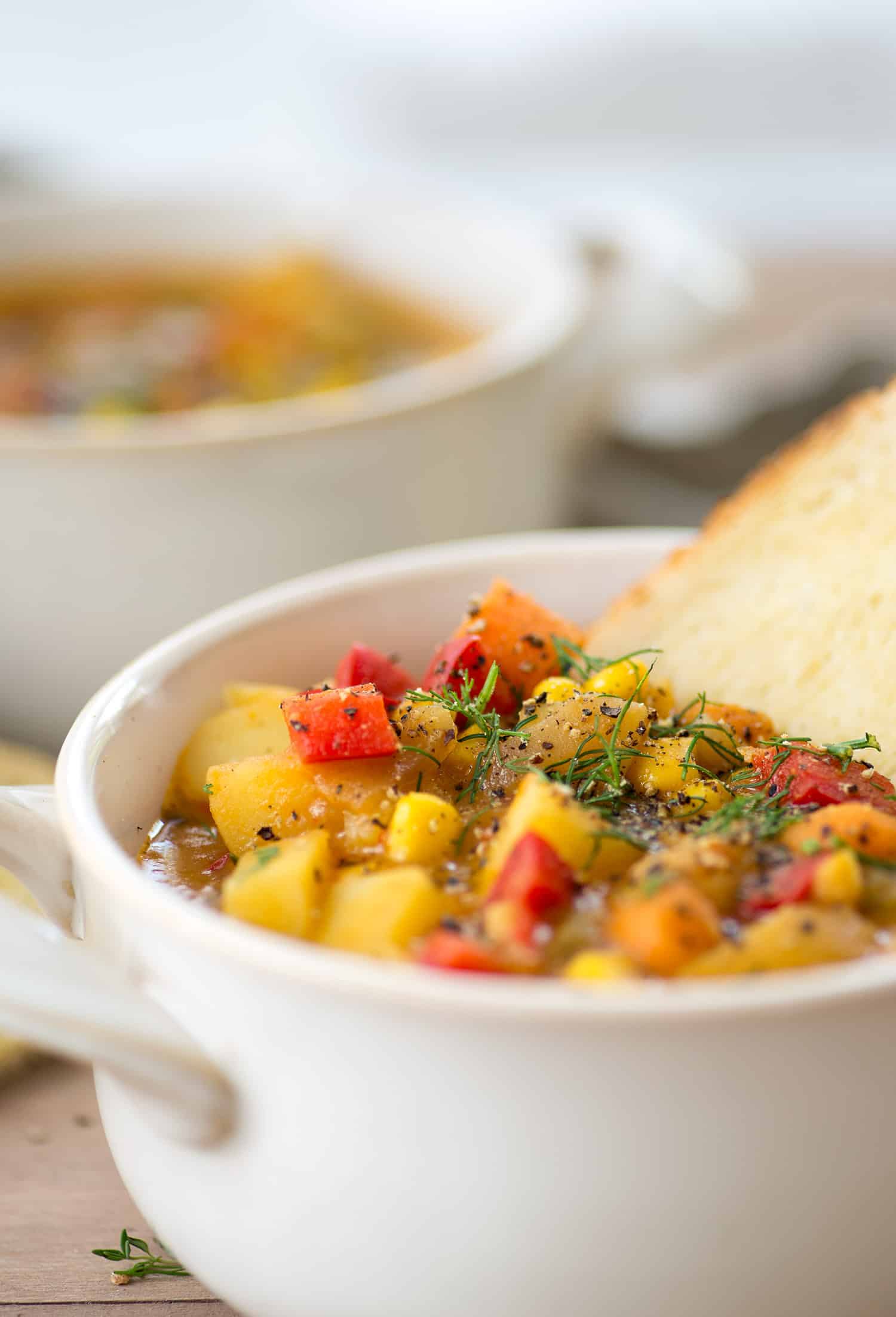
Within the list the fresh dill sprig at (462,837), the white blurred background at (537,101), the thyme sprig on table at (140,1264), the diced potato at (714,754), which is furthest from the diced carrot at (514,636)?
the white blurred background at (537,101)

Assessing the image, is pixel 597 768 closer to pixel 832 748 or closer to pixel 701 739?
pixel 701 739

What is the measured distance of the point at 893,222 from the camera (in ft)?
22.4

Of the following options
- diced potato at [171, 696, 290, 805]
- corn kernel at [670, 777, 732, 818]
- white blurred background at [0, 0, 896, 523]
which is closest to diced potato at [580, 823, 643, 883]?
corn kernel at [670, 777, 732, 818]

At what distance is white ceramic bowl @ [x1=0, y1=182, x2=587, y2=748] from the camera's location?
237 centimetres

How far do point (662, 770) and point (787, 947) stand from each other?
0.38 meters

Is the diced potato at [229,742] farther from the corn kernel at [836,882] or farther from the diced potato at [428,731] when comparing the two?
the corn kernel at [836,882]

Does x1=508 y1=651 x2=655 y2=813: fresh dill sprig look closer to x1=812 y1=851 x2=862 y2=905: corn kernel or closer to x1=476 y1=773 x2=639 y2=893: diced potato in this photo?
x1=476 y1=773 x2=639 y2=893: diced potato

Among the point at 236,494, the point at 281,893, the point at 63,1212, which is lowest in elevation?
the point at 63,1212

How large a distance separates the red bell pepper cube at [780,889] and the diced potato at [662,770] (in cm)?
24

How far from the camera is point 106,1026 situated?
109 centimetres

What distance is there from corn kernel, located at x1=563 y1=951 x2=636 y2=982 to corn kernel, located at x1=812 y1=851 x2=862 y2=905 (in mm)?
185

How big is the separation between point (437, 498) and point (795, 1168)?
1729 mm

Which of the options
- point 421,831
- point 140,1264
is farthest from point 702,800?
point 140,1264

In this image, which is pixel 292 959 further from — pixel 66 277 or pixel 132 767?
pixel 66 277
